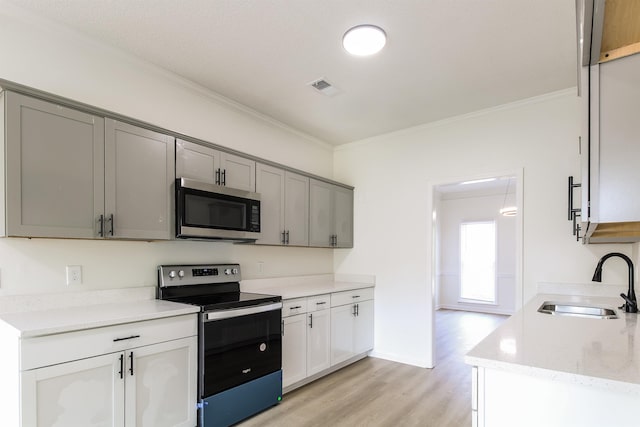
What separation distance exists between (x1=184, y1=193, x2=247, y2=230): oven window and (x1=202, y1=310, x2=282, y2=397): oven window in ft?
A: 2.39

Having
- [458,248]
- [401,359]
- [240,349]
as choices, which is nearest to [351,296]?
[401,359]

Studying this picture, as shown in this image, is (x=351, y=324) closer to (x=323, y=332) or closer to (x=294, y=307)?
(x=323, y=332)

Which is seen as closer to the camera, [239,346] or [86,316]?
[86,316]

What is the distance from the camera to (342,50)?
2.56 metres

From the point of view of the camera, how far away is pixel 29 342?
1.71 m

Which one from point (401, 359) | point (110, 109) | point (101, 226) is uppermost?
point (110, 109)

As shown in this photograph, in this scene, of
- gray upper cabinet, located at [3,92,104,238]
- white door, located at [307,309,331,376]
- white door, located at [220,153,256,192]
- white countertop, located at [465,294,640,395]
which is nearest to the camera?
white countertop, located at [465,294,640,395]

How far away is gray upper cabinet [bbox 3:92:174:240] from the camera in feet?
6.28

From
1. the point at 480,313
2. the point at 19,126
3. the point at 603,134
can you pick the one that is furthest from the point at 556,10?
the point at 480,313

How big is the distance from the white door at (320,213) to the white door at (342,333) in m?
0.76

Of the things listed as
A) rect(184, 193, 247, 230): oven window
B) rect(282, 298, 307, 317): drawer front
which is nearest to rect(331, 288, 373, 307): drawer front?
rect(282, 298, 307, 317): drawer front

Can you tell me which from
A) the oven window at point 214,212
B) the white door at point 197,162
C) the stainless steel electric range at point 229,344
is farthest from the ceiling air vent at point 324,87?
the stainless steel electric range at point 229,344

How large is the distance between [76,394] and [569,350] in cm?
225

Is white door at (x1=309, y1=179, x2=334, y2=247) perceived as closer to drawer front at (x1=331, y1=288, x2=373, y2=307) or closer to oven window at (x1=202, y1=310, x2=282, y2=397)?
drawer front at (x1=331, y1=288, x2=373, y2=307)
